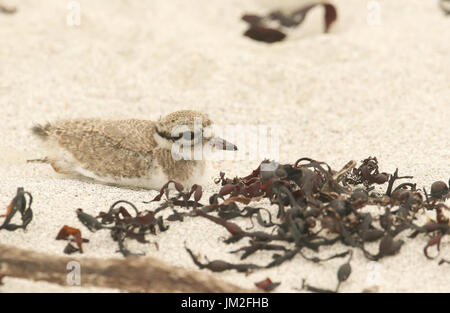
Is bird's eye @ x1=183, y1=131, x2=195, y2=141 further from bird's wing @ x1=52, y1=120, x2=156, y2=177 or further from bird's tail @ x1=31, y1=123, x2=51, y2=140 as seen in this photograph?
bird's tail @ x1=31, y1=123, x2=51, y2=140

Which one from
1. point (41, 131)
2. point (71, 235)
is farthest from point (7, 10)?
point (71, 235)

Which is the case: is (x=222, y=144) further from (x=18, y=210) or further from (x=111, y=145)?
(x=18, y=210)

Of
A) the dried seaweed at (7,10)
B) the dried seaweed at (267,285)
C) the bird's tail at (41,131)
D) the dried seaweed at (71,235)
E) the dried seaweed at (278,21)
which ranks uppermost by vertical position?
the dried seaweed at (7,10)

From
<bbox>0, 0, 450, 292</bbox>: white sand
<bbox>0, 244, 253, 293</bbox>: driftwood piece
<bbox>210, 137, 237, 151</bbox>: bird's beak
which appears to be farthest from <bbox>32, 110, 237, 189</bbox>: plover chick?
<bbox>0, 244, 253, 293</bbox>: driftwood piece

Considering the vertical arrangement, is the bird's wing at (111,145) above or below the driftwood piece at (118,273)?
above

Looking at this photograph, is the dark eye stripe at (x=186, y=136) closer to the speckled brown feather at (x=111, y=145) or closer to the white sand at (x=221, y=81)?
the speckled brown feather at (x=111, y=145)

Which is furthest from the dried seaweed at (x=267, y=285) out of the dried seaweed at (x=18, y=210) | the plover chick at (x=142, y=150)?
the plover chick at (x=142, y=150)
